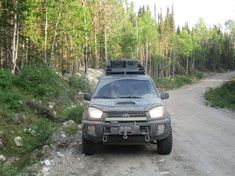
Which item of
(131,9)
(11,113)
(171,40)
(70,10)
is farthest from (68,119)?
(171,40)

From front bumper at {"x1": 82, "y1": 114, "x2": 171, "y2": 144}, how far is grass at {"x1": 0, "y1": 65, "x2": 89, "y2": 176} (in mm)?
1517

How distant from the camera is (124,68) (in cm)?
1177

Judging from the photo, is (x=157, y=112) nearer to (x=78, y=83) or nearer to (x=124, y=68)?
(x=124, y=68)

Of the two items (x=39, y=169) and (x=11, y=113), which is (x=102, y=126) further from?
(x=11, y=113)

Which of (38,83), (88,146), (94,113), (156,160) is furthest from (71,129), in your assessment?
(38,83)

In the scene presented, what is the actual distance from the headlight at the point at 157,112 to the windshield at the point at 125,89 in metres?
0.84

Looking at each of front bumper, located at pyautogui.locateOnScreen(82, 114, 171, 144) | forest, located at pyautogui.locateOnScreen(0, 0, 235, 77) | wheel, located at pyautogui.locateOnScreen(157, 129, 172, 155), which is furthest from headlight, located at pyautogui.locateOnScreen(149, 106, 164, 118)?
forest, located at pyautogui.locateOnScreen(0, 0, 235, 77)

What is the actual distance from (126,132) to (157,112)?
88cm

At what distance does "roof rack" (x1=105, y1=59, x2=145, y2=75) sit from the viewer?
37.4 ft

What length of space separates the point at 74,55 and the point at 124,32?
76.7 feet

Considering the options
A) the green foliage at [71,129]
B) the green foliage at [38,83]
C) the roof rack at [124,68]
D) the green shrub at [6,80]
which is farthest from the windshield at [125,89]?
the green foliage at [38,83]

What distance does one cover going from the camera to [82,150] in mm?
9727

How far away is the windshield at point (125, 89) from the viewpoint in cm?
Answer: 1029

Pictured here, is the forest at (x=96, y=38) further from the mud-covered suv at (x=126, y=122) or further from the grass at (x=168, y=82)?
the mud-covered suv at (x=126, y=122)
